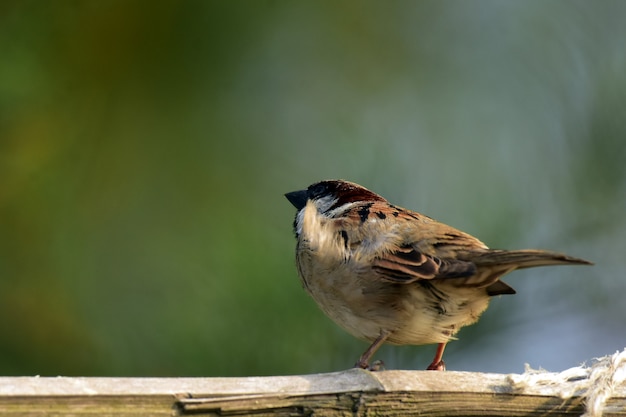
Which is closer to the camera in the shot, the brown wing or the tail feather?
the tail feather

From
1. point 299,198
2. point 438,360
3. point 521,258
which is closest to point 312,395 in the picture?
point 521,258

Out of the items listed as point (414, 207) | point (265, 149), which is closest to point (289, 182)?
point (265, 149)

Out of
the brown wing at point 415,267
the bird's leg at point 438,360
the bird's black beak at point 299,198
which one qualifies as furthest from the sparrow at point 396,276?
the bird's black beak at point 299,198

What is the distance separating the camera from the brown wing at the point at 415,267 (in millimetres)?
2236

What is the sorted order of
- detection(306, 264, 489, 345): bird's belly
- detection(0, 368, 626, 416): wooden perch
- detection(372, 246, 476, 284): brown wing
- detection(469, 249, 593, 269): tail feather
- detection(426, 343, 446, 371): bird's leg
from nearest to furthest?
1. detection(0, 368, 626, 416): wooden perch
2. detection(469, 249, 593, 269): tail feather
3. detection(372, 246, 476, 284): brown wing
4. detection(306, 264, 489, 345): bird's belly
5. detection(426, 343, 446, 371): bird's leg

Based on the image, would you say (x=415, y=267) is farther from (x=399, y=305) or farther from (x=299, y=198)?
(x=299, y=198)

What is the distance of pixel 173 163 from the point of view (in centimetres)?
379

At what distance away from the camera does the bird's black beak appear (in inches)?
114

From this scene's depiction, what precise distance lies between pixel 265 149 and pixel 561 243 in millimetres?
1342

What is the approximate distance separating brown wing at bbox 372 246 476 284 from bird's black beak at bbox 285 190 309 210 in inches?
23.3

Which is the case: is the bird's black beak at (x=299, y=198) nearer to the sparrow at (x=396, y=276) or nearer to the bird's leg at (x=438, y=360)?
the sparrow at (x=396, y=276)

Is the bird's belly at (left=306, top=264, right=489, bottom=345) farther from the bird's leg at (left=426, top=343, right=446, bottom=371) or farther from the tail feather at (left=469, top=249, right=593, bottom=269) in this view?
the bird's leg at (left=426, top=343, right=446, bottom=371)

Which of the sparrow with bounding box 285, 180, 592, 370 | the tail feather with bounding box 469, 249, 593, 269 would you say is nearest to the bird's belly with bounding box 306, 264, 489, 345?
the sparrow with bounding box 285, 180, 592, 370

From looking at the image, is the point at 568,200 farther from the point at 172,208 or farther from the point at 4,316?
the point at 4,316
